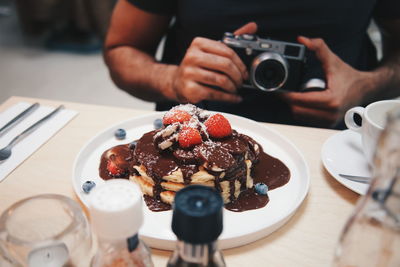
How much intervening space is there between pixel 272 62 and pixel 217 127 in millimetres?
465

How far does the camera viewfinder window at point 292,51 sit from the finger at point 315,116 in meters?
0.20

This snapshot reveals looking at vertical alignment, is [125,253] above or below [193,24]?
below

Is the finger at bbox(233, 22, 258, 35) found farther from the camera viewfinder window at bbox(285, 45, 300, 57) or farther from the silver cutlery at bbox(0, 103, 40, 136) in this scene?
the silver cutlery at bbox(0, 103, 40, 136)

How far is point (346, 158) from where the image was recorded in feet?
3.43

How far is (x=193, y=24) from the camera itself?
152 centimetres

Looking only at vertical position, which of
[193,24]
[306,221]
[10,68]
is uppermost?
[193,24]

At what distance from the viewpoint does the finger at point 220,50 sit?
1.34 meters

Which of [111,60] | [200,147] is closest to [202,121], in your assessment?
[200,147]

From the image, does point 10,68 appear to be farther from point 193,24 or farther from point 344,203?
point 344,203

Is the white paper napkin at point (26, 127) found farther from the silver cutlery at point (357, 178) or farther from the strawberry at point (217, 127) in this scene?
the silver cutlery at point (357, 178)

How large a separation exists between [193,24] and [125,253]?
1136 millimetres

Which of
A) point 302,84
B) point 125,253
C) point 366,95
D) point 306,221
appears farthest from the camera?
point 366,95

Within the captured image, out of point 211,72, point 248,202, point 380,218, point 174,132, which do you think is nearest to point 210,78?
point 211,72

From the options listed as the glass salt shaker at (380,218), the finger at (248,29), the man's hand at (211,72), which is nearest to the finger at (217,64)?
the man's hand at (211,72)
